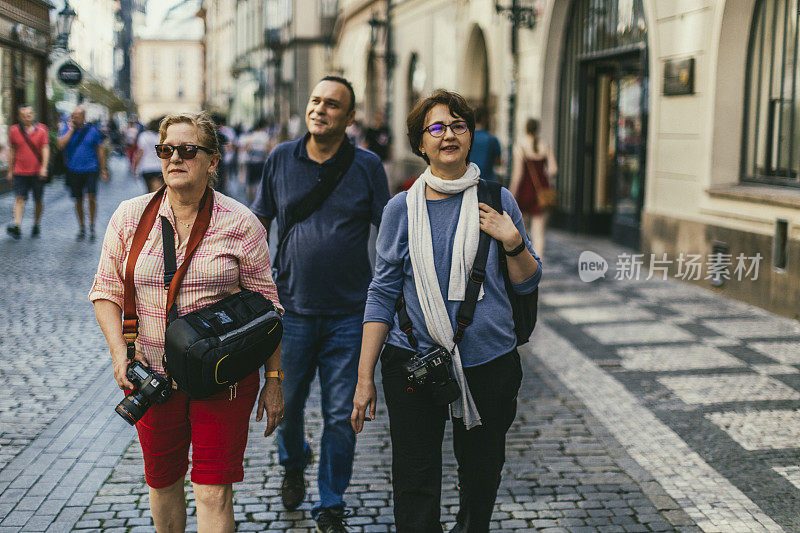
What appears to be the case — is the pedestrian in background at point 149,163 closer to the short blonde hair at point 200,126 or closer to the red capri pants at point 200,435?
the short blonde hair at point 200,126

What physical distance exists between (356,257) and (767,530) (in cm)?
206

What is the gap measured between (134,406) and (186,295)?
0.38m

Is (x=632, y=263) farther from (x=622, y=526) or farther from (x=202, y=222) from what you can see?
(x=202, y=222)

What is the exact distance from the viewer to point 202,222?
3004mm

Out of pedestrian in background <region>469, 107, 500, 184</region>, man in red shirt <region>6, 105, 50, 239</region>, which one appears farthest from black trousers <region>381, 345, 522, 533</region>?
man in red shirt <region>6, 105, 50, 239</region>

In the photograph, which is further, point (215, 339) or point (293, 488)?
point (293, 488)

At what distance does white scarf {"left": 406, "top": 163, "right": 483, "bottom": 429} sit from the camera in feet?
9.79

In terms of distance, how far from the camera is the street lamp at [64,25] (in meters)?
20.5

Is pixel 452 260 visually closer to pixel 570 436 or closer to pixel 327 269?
pixel 327 269

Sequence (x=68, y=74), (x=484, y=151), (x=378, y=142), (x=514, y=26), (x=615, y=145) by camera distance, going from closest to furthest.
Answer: (x=484, y=151)
(x=615, y=145)
(x=514, y=26)
(x=378, y=142)
(x=68, y=74)

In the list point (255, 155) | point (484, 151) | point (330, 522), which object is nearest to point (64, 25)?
point (255, 155)

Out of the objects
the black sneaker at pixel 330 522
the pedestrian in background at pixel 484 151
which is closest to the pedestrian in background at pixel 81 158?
the pedestrian in background at pixel 484 151

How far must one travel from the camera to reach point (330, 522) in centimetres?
380

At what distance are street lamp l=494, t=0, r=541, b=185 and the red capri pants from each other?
12.6 m
